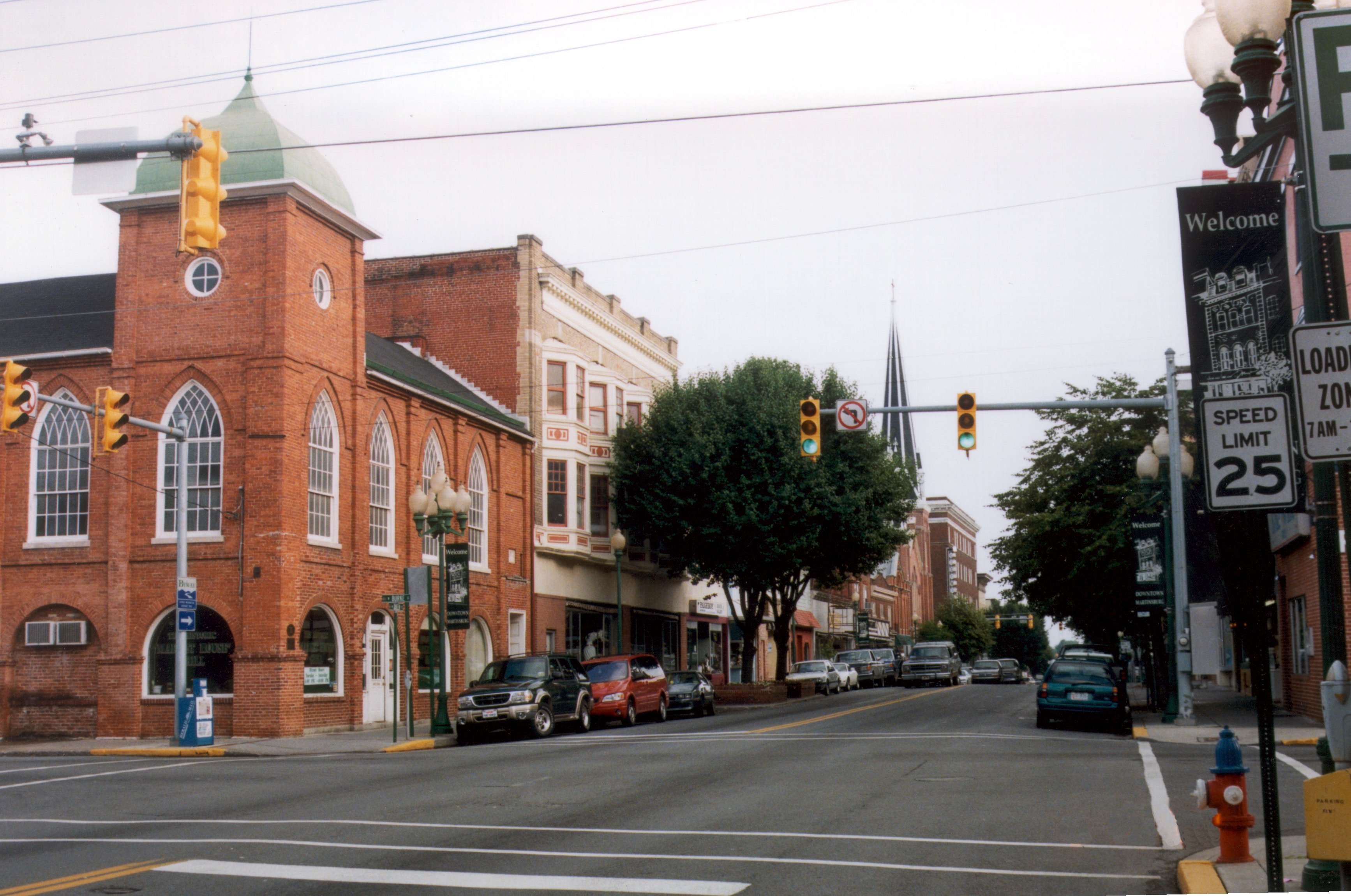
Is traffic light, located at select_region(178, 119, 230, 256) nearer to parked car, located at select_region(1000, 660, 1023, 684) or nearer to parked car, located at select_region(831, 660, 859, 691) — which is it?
parked car, located at select_region(831, 660, 859, 691)

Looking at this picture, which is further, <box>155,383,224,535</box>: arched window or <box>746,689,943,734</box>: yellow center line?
<box>155,383,224,535</box>: arched window

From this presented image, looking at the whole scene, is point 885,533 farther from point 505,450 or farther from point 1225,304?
point 1225,304

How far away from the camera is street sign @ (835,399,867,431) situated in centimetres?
2088

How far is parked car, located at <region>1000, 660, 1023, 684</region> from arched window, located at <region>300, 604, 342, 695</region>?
137 feet

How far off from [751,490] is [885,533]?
5.66 m

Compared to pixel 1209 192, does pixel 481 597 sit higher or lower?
lower

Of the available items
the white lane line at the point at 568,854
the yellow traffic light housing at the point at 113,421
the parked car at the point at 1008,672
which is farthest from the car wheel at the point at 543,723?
the parked car at the point at 1008,672

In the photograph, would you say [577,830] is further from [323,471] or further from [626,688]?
[323,471]

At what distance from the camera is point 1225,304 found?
7605mm

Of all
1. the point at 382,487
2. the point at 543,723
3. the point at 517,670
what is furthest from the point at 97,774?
the point at 382,487

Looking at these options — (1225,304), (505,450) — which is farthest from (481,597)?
(1225,304)

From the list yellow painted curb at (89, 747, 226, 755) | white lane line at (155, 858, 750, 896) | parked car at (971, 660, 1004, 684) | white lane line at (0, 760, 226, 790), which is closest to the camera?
white lane line at (155, 858, 750, 896)

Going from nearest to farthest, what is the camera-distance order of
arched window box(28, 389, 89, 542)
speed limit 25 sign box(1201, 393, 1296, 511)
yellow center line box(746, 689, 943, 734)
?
speed limit 25 sign box(1201, 393, 1296, 511), yellow center line box(746, 689, 943, 734), arched window box(28, 389, 89, 542)

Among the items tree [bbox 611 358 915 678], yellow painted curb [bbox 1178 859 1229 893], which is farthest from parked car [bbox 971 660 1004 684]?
yellow painted curb [bbox 1178 859 1229 893]
